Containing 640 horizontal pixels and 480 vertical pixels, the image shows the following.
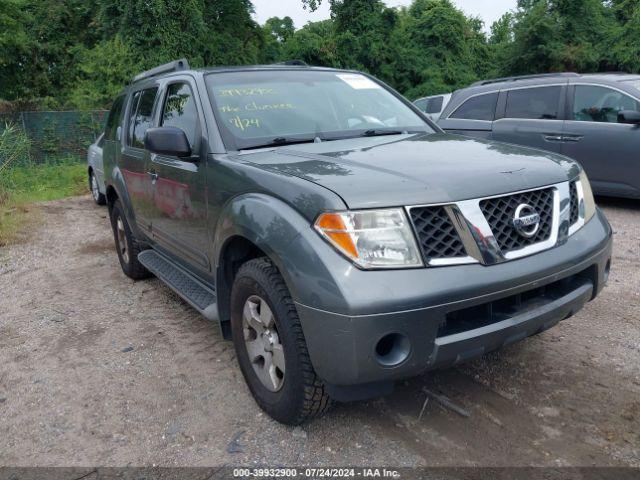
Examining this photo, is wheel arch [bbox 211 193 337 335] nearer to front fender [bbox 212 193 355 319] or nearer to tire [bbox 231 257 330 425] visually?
front fender [bbox 212 193 355 319]

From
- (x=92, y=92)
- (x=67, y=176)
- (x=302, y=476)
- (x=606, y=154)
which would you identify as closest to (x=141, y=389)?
(x=302, y=476)

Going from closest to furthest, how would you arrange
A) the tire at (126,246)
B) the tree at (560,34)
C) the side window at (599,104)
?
the tire at (126,246) → the side window at (599,104) → the tree at (560,34)

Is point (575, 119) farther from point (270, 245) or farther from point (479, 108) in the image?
point (270, 245)

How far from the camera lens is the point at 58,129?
15.2 metres

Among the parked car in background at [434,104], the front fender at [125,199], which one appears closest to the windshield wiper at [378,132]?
the front fender at [125,199]

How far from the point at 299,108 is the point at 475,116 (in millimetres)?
5316

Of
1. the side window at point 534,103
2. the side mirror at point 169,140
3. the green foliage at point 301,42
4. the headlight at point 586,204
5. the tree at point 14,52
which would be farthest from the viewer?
the green foliage at point 301,42

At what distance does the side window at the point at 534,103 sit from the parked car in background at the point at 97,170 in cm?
602

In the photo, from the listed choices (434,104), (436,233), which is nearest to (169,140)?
(436,233)

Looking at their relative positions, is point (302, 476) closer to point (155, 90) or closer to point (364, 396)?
point (364, 396)

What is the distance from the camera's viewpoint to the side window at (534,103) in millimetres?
7570

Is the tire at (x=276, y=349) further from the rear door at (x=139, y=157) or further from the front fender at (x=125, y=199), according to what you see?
the front fender at (x=125, y=199)

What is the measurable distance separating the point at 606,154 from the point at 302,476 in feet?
19.7

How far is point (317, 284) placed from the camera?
7.66 feet
